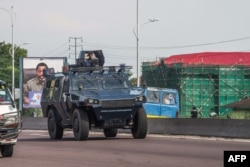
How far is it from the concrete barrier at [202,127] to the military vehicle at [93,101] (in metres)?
3.20

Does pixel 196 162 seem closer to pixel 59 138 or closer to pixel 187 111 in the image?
pixel 59 138

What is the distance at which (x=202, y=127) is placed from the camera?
1076 inches

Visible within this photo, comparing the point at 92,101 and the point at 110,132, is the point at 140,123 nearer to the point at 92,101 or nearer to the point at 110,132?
the point at 92,101

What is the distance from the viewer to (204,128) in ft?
89.2

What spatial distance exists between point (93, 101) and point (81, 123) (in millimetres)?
934

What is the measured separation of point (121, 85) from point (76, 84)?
168 cm

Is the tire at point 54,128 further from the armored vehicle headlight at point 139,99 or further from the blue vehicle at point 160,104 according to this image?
the blue vehicle at point 160,104

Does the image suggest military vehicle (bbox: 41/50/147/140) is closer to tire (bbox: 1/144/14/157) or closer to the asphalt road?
the asphalt road

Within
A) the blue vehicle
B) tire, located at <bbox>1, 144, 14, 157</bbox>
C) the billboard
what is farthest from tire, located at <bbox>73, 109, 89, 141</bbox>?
the billboard

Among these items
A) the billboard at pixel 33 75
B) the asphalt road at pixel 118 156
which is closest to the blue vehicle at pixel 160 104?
the asphalt road at pixel 118 156

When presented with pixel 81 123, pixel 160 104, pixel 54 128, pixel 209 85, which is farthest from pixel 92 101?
pixel 209 85

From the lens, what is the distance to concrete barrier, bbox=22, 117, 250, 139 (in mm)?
25438

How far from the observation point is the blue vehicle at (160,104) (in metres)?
40.9

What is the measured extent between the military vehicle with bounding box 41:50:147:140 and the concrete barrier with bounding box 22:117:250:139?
320 centimetres
